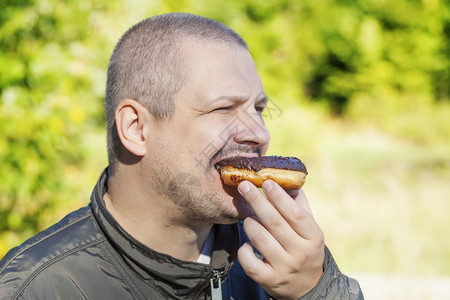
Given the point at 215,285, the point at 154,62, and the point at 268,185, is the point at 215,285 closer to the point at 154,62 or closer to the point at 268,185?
the point at 268,185

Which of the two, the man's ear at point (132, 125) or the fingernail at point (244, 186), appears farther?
the man's ear at point (132, 125)

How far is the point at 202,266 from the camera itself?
7.53ft

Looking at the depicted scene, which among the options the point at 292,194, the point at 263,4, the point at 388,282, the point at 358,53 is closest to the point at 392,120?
the point at 358,53

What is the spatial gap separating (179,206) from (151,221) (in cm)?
17

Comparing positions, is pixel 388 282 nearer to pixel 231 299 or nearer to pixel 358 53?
pixel 231 299

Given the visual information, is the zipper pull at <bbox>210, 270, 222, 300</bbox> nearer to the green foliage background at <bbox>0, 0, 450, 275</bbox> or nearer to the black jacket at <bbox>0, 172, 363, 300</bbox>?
the black jacket at <bbox>0, 172, 363, 300</bbox>

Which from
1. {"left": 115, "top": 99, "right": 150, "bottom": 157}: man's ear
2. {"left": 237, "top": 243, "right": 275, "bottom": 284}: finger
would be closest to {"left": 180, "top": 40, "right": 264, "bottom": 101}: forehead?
{"left": 115, "top": 99, "right": 150, "bottom": 157}: man's ear

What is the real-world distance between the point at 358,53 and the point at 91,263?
1041 inches

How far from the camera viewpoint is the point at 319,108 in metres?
26.7

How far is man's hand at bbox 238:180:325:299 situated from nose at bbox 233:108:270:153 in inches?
11.2

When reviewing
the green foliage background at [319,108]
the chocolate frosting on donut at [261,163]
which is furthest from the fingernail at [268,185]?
the green foliage background at [319,108]

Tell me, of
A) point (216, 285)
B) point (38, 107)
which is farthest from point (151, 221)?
point (38, 107)

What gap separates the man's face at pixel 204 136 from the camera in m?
2.36

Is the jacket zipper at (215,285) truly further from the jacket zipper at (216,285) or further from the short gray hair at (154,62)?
the short gray hair at (154,62)
